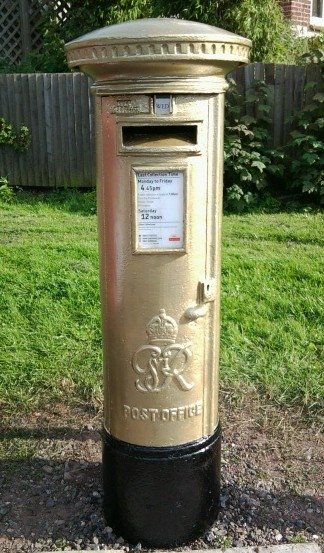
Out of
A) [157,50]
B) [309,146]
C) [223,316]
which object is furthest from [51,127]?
[157,50]

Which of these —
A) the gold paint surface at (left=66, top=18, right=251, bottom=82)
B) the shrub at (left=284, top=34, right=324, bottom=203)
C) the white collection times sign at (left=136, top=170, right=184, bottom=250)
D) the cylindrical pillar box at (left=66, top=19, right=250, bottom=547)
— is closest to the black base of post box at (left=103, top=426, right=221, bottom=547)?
the cylindrical pillar box at (left=66, top=19, right=250, bottom=547)

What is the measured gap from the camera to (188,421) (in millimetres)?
2320

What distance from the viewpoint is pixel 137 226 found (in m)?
2.11

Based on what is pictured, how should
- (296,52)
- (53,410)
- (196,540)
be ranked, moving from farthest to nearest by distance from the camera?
1. (296,52)
2. (53,410)
3. (196,540)

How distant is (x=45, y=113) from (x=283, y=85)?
3.25 metres

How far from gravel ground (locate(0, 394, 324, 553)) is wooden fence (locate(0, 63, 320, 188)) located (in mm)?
5736

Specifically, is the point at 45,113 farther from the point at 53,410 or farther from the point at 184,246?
the point at 184,246

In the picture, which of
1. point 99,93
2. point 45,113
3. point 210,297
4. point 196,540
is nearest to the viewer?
point 99,93

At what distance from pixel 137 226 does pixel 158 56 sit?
55 cm

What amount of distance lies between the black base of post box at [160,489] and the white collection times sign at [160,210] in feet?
2.59

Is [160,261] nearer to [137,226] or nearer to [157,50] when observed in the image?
[137,226]

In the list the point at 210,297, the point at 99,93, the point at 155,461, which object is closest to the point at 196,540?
the point at 155,461

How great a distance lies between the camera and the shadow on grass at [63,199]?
296 inches

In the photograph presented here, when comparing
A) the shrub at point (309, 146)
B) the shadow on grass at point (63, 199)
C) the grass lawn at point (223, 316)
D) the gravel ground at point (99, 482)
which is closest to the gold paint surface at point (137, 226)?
the gravel ground at point (99, 482)
